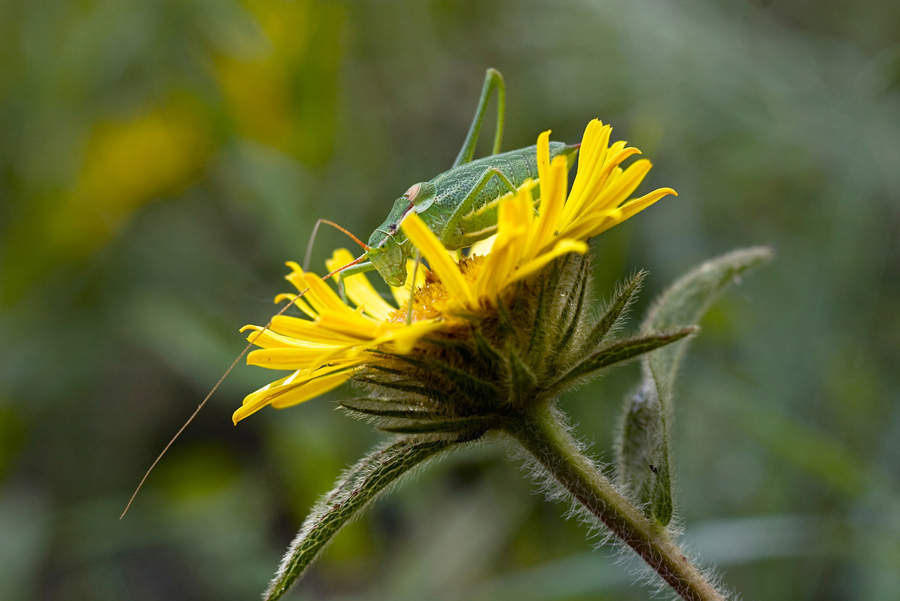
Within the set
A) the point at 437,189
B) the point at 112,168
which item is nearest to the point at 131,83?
the point at 112,168

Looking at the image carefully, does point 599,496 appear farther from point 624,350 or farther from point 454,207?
point 454,207

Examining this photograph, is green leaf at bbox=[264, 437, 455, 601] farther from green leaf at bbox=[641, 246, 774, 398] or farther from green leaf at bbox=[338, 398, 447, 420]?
green leaf at bbox=[641, 246, 774, 398]

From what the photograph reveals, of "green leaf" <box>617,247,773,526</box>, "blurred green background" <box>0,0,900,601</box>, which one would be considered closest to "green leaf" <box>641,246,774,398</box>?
"green leaf" <box>617,247,773,526</box>

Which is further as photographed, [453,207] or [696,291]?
[453,207]

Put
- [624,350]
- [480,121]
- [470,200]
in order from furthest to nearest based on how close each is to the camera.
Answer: [480,121] → [470,200] → [624,350]

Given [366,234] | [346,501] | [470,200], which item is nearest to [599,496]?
[346,501]

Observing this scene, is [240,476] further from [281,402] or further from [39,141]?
[281,402]
